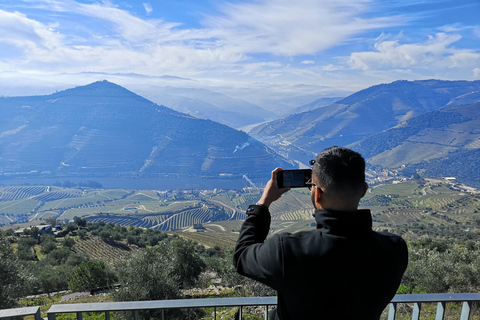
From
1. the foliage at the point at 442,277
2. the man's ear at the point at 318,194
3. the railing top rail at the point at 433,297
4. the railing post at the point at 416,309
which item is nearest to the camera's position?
the man's ear at the point at 318,194

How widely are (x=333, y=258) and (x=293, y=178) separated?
53cm

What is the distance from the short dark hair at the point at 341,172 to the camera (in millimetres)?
1459

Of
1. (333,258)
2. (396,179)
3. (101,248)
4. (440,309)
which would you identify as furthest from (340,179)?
(396,179)

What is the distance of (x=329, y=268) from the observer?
1384 millimetres

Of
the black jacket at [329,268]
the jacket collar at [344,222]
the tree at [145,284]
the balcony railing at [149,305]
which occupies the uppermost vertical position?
the jacket collar at [344,222]

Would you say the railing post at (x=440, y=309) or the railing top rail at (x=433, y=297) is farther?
the railing post at (x=440, y=309)

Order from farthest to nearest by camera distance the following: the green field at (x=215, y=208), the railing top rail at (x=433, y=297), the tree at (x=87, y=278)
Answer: the green field at (x=215, y=208) → the tree at (x=87, y=278) → the railing top rail at (x=433, y=297)

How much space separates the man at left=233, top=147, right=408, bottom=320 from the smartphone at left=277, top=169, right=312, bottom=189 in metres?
0.23

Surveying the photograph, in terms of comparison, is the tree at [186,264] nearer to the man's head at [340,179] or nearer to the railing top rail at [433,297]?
the railing top rail at [433,297]

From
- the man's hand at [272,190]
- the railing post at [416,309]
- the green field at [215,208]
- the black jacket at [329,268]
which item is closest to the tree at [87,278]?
the railing post at [416,309]

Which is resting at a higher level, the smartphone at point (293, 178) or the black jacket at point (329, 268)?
the smartphone at point (293, 178)

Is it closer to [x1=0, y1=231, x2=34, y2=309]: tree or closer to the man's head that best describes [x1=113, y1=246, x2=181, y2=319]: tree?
[x1=0, y1=231, x2=34, y2=309]: tree

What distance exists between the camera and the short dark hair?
1.46 metres

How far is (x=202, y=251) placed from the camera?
1366 inches
